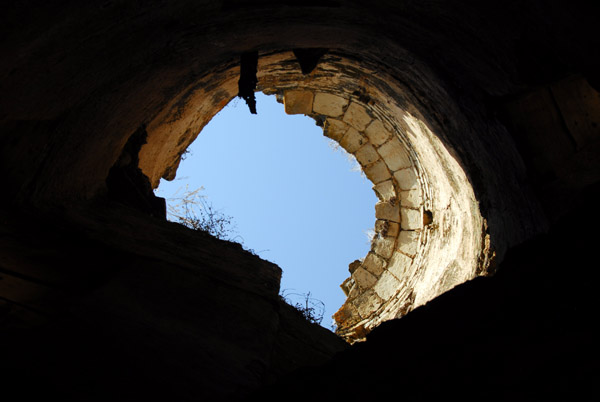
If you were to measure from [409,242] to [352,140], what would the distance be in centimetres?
196

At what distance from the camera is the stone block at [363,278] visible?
6.23 metres

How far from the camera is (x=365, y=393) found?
3.95 ft

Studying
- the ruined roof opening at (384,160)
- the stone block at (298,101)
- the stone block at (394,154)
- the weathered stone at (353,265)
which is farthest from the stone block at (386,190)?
the stone block at (298,101)

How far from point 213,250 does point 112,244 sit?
0.83 m

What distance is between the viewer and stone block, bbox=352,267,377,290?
245 inches

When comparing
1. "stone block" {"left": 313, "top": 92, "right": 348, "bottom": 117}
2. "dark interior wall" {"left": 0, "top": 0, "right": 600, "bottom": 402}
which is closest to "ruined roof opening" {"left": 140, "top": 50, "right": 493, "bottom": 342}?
"stone block" {"left": 313, "top": 92, "right": 348, "bottom": 117}

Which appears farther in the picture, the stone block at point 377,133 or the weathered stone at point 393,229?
the weathered stone at point 393,229

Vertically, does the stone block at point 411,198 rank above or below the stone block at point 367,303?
above

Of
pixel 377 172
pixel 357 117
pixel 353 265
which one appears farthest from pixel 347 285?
pixel 357 117

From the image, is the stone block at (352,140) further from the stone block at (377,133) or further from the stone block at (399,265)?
the stone block at (399,265)

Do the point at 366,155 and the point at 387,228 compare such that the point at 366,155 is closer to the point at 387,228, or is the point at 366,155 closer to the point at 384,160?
the point at 384,160

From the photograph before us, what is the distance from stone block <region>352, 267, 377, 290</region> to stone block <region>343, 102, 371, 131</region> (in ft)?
8.36

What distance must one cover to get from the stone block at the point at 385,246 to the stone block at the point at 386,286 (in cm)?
33

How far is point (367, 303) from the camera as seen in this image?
5.98 metres
